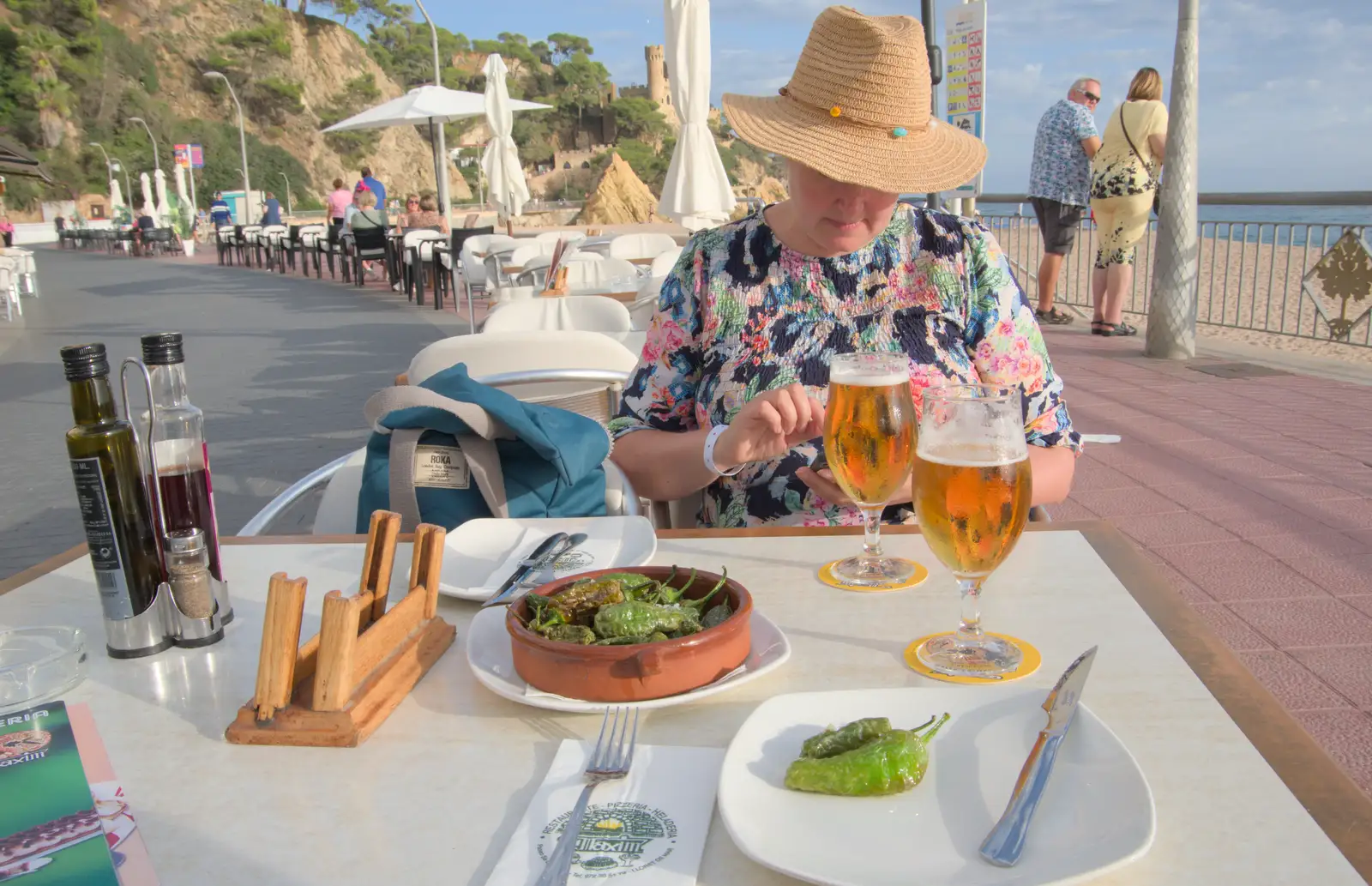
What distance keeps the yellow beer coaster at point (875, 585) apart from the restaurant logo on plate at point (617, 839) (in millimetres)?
523

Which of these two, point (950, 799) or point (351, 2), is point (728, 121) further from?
point (351, 2)

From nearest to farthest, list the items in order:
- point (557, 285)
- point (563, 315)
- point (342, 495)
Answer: point (342, 495) → point (563, 315) → point (557, 285)

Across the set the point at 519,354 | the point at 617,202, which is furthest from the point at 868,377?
the point at 617,202

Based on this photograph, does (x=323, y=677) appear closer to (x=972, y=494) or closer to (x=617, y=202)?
(x=972, y=494)

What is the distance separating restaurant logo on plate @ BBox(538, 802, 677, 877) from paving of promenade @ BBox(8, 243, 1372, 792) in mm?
2087

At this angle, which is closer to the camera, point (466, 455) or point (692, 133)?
point (466, 455)

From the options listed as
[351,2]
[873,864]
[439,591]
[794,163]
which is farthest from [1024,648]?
[351,2]

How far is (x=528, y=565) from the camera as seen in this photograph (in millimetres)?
1296

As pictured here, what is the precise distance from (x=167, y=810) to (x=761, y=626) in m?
0.57

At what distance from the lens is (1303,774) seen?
80 cm

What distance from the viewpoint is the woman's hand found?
1.42 metres

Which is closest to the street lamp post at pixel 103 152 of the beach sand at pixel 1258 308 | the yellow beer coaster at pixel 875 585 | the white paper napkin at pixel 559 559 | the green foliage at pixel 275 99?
the green foliage at pixel 275 99

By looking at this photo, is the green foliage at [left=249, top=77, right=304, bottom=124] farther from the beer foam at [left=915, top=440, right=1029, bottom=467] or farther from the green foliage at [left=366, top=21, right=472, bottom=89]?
the beer foam at [left=915, top=440, right=1029, bottom=467]

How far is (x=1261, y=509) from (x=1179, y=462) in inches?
28.4
